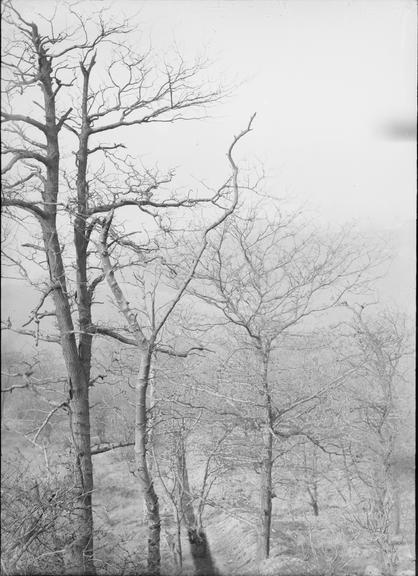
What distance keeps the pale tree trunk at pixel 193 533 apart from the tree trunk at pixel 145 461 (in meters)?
2.37

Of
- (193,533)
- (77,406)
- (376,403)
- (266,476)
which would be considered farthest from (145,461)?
(376,403)

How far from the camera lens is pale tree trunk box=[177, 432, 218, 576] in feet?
24.8

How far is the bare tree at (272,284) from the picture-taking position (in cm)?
750

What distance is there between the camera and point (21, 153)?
4.03 metres

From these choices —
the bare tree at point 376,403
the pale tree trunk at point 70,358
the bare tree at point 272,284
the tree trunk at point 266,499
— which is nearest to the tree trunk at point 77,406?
the pale tree trunk at point 70,358

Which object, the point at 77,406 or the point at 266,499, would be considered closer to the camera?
→ the point at 77,406

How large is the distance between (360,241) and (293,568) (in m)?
5.31

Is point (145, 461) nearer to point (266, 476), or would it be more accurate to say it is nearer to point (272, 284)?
point (266, 476)

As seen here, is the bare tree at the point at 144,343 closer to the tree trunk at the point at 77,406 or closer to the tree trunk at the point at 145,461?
the tree trunk at the point at 145,461

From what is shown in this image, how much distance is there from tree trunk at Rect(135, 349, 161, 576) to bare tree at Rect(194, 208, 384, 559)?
9.24 feet

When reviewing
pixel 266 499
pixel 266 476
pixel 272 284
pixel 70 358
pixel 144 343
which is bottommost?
pixel 266 499

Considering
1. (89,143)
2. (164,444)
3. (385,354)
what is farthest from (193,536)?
(89,143)

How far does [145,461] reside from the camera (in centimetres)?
474

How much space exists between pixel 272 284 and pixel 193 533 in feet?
13.8
